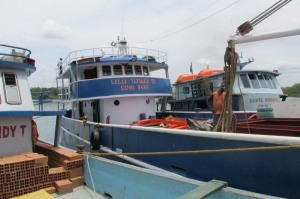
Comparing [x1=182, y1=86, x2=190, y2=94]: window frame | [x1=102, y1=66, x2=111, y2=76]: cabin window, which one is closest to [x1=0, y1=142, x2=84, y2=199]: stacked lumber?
[x1=102, y1=66, x2=111, y2=76]: cabin window

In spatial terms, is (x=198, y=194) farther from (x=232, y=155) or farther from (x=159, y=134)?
(x=159, y=134)

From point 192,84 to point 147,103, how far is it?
7539 millimetres

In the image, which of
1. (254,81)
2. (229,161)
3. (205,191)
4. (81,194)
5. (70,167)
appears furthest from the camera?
(254,81)

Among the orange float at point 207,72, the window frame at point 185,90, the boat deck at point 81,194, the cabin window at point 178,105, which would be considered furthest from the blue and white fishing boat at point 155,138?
the cabin window at point 178,105

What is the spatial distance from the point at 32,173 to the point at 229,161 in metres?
3.60

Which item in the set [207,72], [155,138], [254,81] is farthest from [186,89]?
[155,138]

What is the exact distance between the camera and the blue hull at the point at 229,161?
123 inches

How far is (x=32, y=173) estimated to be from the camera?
4332 mm

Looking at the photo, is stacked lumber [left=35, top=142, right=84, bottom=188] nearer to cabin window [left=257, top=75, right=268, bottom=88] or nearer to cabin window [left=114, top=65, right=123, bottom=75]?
cabin window [left=114, top=65, right=123, bottom=75]

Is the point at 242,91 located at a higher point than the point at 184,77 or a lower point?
lower

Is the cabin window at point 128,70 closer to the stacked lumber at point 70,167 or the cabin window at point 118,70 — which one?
the cabin window at point 118,70

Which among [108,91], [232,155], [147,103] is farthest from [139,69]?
[232,155]

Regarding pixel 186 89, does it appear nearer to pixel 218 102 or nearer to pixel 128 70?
pixel 128 70

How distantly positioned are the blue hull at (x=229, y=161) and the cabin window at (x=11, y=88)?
2.99 m
